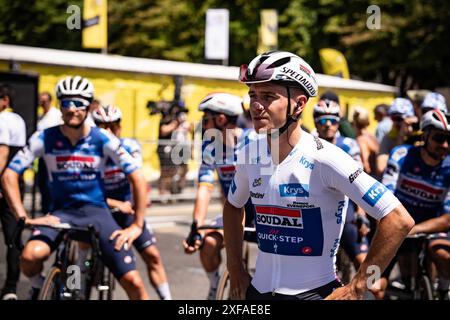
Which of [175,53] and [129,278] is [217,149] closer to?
[129,278]

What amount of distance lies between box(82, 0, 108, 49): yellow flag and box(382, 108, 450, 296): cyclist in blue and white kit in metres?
17.7

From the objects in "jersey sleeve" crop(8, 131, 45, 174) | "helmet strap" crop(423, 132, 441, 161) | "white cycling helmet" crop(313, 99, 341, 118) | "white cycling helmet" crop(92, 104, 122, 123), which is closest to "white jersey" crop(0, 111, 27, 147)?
"white cycling helmet" crop(92, 104, 122, 123)

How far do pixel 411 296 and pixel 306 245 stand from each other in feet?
10.9

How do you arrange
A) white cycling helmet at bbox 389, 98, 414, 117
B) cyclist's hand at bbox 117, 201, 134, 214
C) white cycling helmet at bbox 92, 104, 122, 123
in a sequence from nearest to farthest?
cyclist's hand at bbox 117, 201, 134, 214 → white cycling helmet at bbox 92, 104, 122, 123 → white cycling helmet at bbox 389, 98, 414, 117

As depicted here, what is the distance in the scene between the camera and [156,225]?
1373cm

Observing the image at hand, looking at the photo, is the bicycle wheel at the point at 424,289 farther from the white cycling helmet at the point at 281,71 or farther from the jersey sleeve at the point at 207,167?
the white cycling helmet at the point at 281,71

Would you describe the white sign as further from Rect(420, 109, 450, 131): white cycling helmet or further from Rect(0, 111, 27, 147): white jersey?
Rect(420, 109, 450, 131): white cycling helmet

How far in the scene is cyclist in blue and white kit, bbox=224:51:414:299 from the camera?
3.56 m

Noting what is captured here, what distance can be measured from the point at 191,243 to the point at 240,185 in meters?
2.06

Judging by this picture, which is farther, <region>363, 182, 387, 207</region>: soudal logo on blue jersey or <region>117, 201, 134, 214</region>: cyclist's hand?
<region>117, 201, 134, 214</region>: cyclist's hand

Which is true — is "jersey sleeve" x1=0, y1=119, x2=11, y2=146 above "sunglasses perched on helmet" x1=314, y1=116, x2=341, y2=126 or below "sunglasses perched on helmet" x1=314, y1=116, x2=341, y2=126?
below

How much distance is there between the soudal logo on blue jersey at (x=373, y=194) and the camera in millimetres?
3369

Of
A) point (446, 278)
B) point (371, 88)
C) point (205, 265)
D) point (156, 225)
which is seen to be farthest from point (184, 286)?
point (371, 88)

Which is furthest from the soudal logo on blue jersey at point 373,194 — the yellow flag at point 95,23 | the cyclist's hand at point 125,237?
the yellow flag at point 95,23
